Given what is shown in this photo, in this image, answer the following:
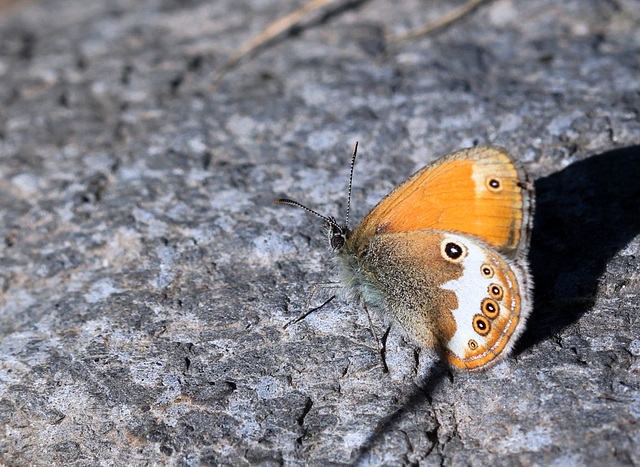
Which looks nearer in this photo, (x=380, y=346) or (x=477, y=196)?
(x=477, y=196)

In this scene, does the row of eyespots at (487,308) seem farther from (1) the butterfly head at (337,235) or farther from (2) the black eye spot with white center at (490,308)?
(1) the butterfly head at (337,235)

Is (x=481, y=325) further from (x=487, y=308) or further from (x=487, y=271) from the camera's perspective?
(x=487, y=271)

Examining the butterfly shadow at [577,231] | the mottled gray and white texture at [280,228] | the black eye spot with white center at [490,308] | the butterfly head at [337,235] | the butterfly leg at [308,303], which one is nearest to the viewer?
the mottled gray and white texture at [280,228]

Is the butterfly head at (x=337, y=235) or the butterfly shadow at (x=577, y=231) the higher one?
the butterfly head at (x=337, y=235)

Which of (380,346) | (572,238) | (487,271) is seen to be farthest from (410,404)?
(572,238)

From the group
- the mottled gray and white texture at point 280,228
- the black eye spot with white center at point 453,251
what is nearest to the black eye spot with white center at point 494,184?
the black eye spot with white center at point 453,251

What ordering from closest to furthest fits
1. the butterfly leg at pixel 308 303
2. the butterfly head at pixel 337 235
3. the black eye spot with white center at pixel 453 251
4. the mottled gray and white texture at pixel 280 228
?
the mottled gray and white texture at pixel 280 228
the black eye spot with white center at pixel 453 251
the butterfly leg at pixel 308 303
the butterfly head at pixel 337 235

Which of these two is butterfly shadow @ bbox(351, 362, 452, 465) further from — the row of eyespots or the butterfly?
the row of eyespots

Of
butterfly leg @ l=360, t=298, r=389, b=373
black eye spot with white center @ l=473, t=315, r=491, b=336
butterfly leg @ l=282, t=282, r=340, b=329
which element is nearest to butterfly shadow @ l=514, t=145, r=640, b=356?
black eye spot with white center @ l=473, t=315, r=491, b=336
